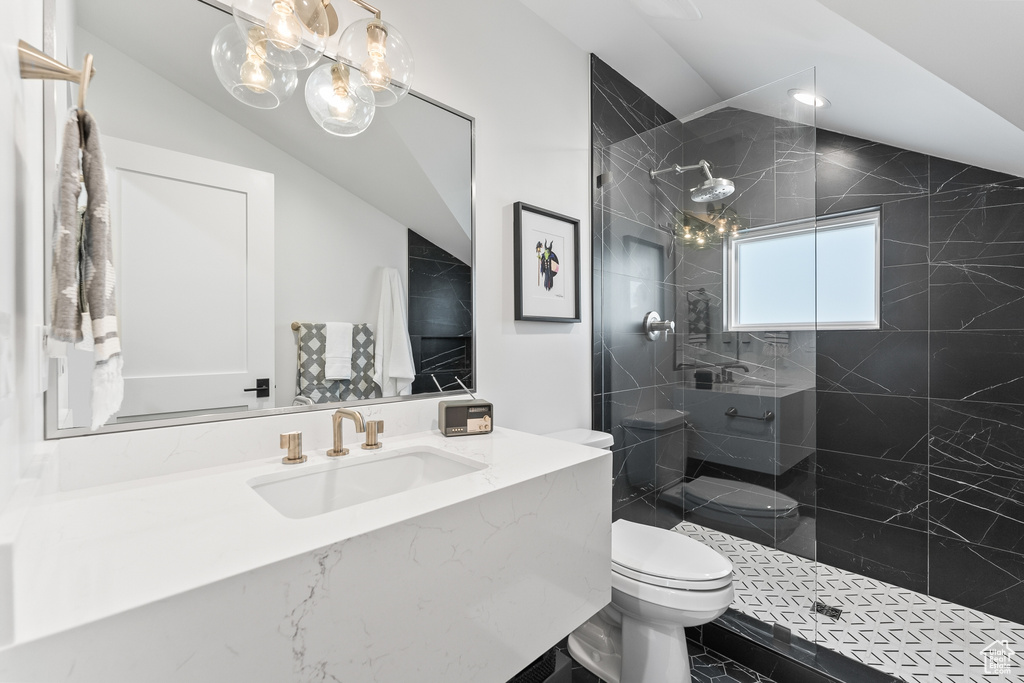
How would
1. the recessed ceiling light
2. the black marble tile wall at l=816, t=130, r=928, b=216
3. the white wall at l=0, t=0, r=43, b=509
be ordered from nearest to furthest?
the white wall at l=0, t=0, r=43, b=509 → the recessed ceiling light → the black marble tile wall at l=816, t=130, r=928, b=216

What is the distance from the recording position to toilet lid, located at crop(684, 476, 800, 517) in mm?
1943

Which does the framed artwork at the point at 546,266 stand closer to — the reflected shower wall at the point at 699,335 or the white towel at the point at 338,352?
the reflected shower wall at the point at 699,335

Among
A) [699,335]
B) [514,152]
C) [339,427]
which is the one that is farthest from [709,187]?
[339,427]

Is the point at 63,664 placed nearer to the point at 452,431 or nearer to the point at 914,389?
the point at 452,431

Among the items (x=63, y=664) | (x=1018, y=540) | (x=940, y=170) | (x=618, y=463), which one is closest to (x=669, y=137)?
(x=940, y=170)

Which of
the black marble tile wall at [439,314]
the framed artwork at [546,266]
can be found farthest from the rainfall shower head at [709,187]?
the black marble tile wall at [439,314]

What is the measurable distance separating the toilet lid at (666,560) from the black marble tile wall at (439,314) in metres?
0.82

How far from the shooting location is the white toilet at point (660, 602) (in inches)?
56.1

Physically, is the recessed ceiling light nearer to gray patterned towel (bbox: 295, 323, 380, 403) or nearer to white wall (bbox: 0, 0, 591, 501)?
white wall (bbox: 0, 0, 591, 501)

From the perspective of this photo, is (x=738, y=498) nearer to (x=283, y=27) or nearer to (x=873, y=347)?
(x=873, y=347)

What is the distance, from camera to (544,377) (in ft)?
6.10

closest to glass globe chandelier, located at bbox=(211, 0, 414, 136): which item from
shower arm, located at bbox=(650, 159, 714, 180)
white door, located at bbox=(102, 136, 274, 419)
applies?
white door, located at bbox=(102, 136, 274, 419)

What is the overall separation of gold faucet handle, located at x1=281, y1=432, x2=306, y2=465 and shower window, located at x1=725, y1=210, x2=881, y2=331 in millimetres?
1873

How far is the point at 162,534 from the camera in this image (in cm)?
67
